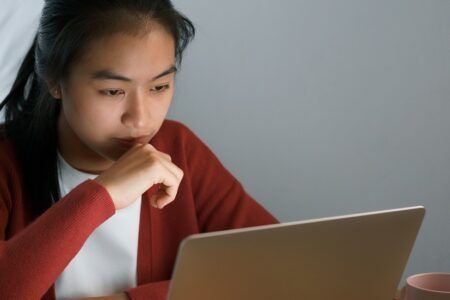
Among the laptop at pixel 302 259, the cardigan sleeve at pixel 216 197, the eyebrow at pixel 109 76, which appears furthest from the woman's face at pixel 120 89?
the laptop at pixel 302 259

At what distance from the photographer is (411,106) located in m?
1.92

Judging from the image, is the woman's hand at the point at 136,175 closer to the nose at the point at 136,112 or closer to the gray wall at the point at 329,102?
the nose at the point at 136,112

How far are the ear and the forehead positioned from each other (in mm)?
79

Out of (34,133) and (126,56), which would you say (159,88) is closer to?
(126,56)

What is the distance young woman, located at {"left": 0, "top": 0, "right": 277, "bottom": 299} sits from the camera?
1.12m

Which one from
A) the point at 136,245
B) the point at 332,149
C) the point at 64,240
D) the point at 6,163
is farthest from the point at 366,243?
the point at 332,149

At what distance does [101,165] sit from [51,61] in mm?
202

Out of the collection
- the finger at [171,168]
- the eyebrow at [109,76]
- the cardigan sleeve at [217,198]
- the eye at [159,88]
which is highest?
the eyebrow at [109,76]

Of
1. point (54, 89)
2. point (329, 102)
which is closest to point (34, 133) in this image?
point (54, 89)

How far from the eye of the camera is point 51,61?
1.31m

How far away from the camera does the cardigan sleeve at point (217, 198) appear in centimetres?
148

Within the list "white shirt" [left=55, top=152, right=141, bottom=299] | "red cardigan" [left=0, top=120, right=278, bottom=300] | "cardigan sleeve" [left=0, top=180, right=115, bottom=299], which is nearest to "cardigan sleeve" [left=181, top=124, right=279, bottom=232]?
"red cardigan" [left=0, top=120, right=278, bottom=300]

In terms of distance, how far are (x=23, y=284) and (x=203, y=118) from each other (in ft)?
2.96

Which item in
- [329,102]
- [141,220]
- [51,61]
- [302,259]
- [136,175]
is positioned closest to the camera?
[302,259]
